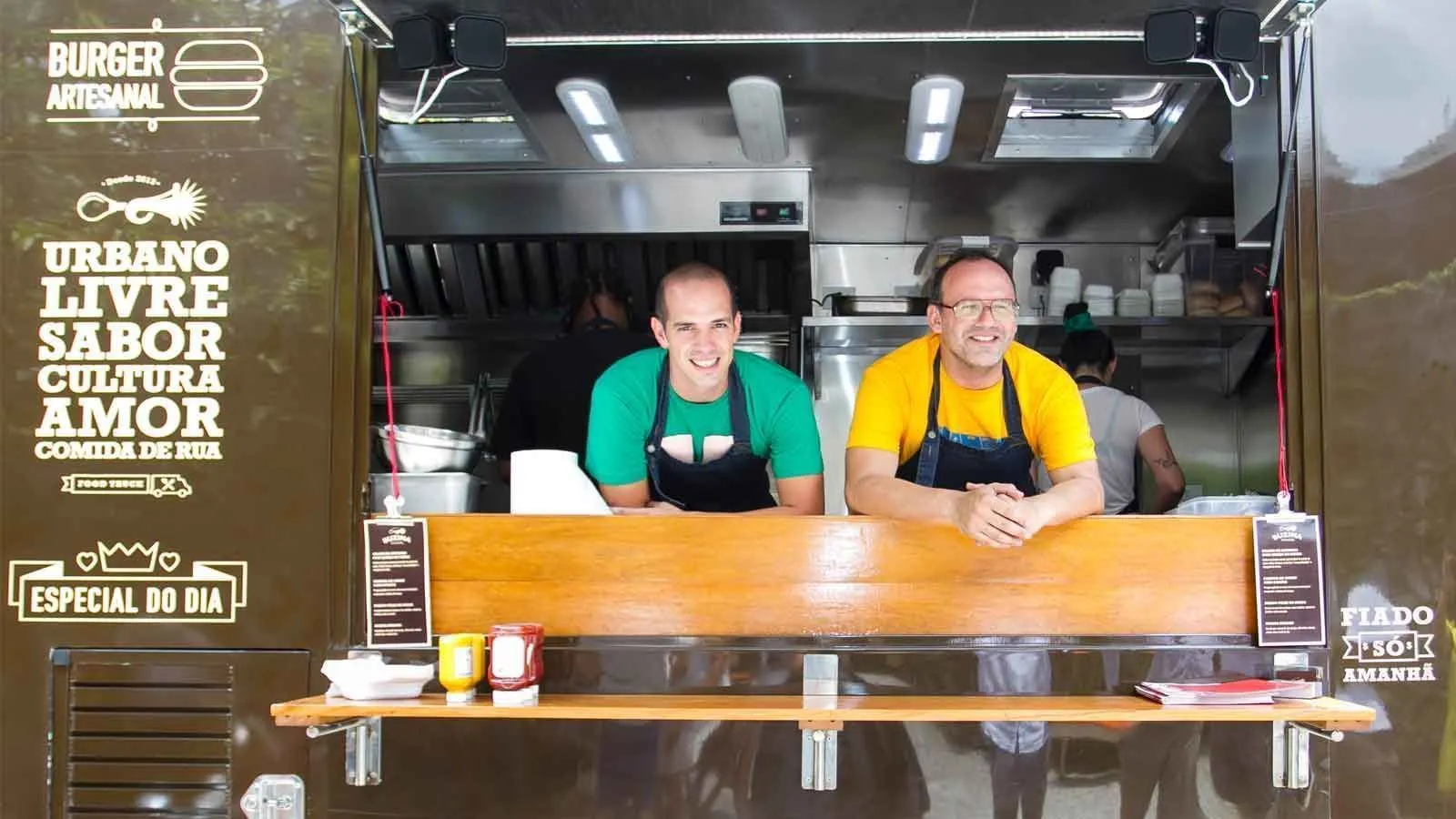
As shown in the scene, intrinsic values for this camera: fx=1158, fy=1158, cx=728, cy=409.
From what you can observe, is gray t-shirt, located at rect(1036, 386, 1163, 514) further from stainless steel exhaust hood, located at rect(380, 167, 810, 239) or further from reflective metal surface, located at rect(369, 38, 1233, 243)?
stainless steel exhaust hood, located at rect(380, 167, 810, 239)

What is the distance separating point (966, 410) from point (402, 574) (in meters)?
1.55

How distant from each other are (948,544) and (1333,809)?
1.13m

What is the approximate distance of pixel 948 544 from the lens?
109 inches

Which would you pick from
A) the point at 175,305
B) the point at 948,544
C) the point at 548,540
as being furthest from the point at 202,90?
the point at 948,544

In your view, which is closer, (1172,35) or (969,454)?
(1172,35)

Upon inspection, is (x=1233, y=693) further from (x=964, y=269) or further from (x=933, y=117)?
(x=933, y=117)

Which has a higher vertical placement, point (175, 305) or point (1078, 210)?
point (1078, 210)

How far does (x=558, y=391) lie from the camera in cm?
423

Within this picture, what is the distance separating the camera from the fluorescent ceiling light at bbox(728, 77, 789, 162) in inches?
145

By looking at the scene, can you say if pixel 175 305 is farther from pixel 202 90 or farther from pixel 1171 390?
pixel 1171 390

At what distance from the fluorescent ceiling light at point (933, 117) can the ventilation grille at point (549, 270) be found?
0.76m

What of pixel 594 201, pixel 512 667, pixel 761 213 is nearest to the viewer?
pixel 512 667

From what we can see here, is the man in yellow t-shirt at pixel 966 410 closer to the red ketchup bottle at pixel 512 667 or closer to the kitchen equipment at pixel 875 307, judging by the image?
the red ketchup bottle at pixel 512 667

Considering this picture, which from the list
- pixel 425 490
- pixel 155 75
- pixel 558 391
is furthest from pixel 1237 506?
pixel 155 75
